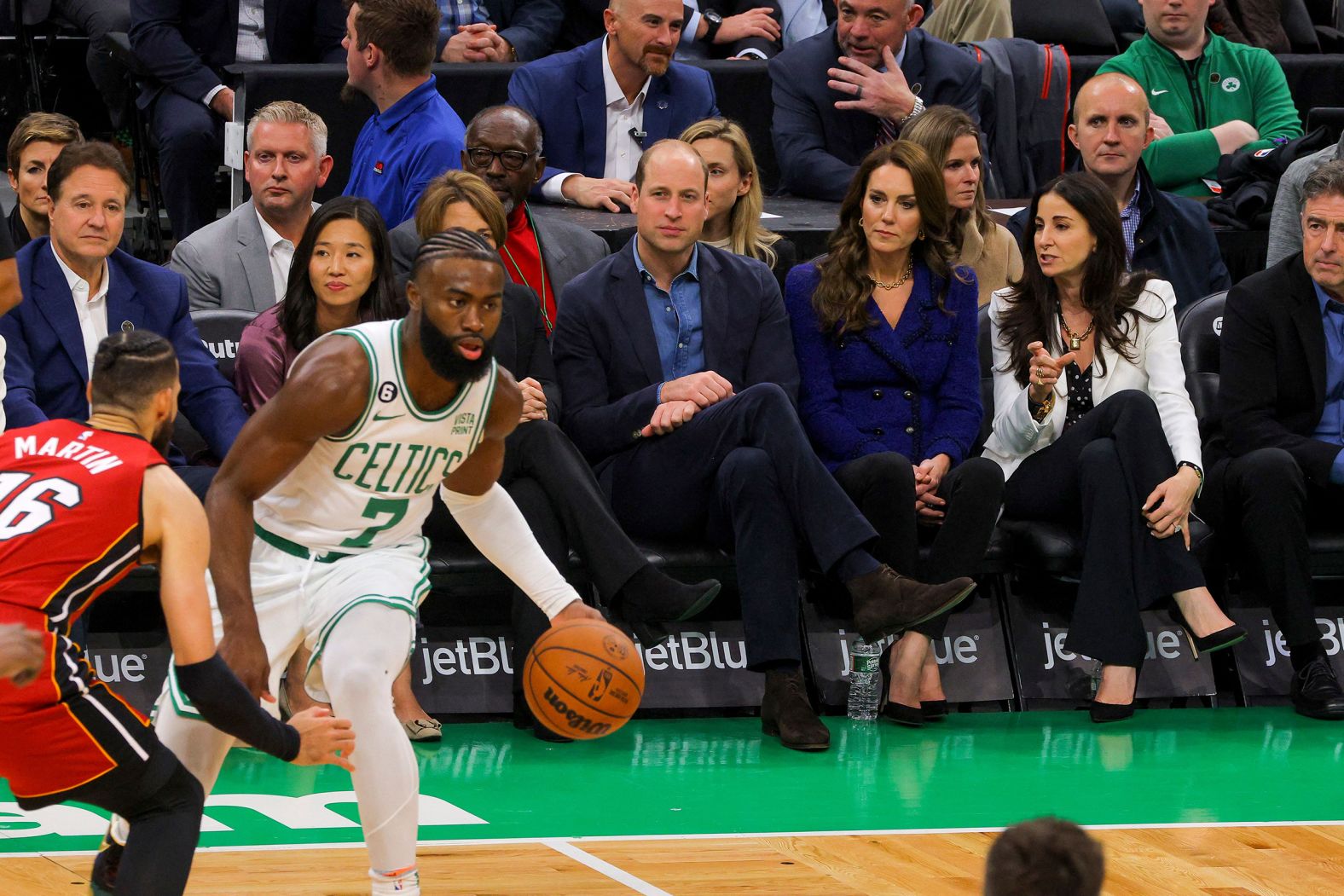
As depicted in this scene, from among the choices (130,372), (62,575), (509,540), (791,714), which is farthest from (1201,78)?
(62,575)

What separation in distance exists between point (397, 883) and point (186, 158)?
4.79 m

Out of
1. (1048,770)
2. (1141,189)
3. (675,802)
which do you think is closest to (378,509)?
(675,802)

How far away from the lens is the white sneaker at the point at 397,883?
3.91m

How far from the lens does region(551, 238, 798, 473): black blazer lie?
599 cm

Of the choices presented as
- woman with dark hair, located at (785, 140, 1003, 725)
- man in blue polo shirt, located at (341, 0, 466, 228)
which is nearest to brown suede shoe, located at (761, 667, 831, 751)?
woman with dark hair, located at (785, 140, 1003, 725)

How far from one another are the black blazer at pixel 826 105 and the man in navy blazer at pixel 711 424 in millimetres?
1410

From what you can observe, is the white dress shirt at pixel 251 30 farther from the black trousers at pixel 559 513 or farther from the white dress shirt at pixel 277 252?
the black trousers at pixel 559 513

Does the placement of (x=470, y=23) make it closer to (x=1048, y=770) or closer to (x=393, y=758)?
(x=1048, y=770)

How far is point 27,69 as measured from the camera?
8688mm

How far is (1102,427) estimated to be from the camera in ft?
19.9

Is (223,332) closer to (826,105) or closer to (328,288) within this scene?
(328,288)

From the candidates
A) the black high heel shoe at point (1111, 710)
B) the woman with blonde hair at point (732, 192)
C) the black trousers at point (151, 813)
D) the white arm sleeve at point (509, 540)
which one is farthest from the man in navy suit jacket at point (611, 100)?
the black trousers at point (151, 813)

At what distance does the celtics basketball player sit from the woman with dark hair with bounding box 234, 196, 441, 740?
4.30 ft

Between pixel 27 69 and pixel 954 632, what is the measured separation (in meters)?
5.18
